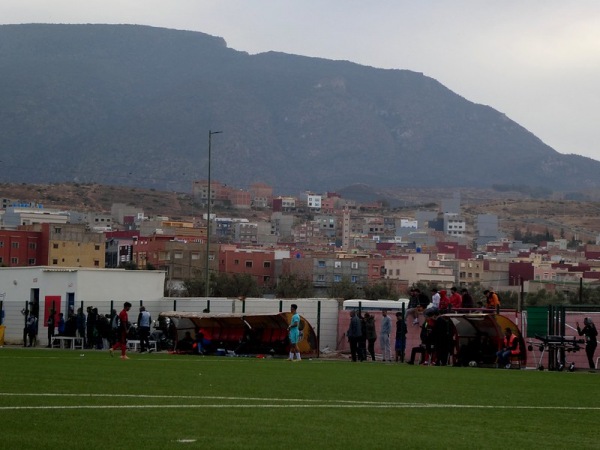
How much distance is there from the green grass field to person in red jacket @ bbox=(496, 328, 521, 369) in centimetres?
782

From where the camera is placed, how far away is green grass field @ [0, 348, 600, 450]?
42.9 ft

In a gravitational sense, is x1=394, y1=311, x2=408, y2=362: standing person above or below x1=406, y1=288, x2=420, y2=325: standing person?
below

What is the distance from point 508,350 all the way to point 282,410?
18.5 meters

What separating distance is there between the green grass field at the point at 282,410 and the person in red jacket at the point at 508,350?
782 centimetres

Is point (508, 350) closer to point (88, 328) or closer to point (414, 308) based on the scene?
point (414, 308)

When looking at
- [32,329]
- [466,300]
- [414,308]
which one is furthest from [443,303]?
[32,329]

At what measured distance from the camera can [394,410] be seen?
1664 cm

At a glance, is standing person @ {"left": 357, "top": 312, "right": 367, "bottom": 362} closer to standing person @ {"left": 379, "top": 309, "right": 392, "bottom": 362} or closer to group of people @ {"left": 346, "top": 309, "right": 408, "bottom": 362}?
group of people @ {"left": 346, "top": 309, "right": 408, "bottom": 362}

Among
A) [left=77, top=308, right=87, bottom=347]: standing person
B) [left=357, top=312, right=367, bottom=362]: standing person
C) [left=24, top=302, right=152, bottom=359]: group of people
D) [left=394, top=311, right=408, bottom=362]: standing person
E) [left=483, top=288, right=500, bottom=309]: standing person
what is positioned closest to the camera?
[left=483, top=288, right=500, bottom=309]: standing person

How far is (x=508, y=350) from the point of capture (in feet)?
111

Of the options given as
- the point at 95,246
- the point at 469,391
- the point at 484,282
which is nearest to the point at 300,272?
the point at 95,246

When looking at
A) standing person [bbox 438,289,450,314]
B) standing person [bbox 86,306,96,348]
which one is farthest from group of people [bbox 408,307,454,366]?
standing person [bbox 86,306,96,348]

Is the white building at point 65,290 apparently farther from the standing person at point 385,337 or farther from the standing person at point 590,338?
the standing person at point 590,338

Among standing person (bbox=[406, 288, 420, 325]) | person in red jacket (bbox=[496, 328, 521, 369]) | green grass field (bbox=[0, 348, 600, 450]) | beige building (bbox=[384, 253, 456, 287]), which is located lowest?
green grass field (bbox=[0, 348, 600, 450])
